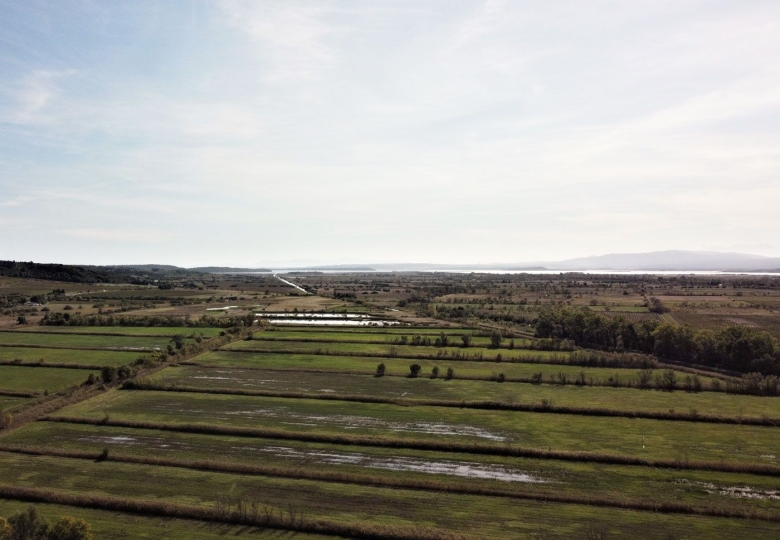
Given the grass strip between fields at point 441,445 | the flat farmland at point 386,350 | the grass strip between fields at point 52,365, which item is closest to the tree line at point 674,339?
the flat farmland at point 386,350

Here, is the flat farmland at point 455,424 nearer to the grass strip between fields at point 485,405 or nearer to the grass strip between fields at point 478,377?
the grass strip between fields at point 485,405

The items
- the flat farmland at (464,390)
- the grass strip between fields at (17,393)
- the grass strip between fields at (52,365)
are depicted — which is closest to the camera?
the flat farmland at (464,390)

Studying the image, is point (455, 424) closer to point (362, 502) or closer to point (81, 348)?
point (362, 502)

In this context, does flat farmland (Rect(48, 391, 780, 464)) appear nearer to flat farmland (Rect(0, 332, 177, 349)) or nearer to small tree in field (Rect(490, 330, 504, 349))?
flat farmland (Rect(0, 332, 177, 349))

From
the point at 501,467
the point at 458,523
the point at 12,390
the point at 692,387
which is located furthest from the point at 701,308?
the point at 12,390

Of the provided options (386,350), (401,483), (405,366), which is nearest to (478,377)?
(405,366)

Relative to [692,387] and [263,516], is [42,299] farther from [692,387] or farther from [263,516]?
[692,387]

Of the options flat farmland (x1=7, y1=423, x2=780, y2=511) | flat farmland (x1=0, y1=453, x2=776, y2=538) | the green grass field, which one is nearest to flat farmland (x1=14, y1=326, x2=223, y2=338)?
the green grass field
